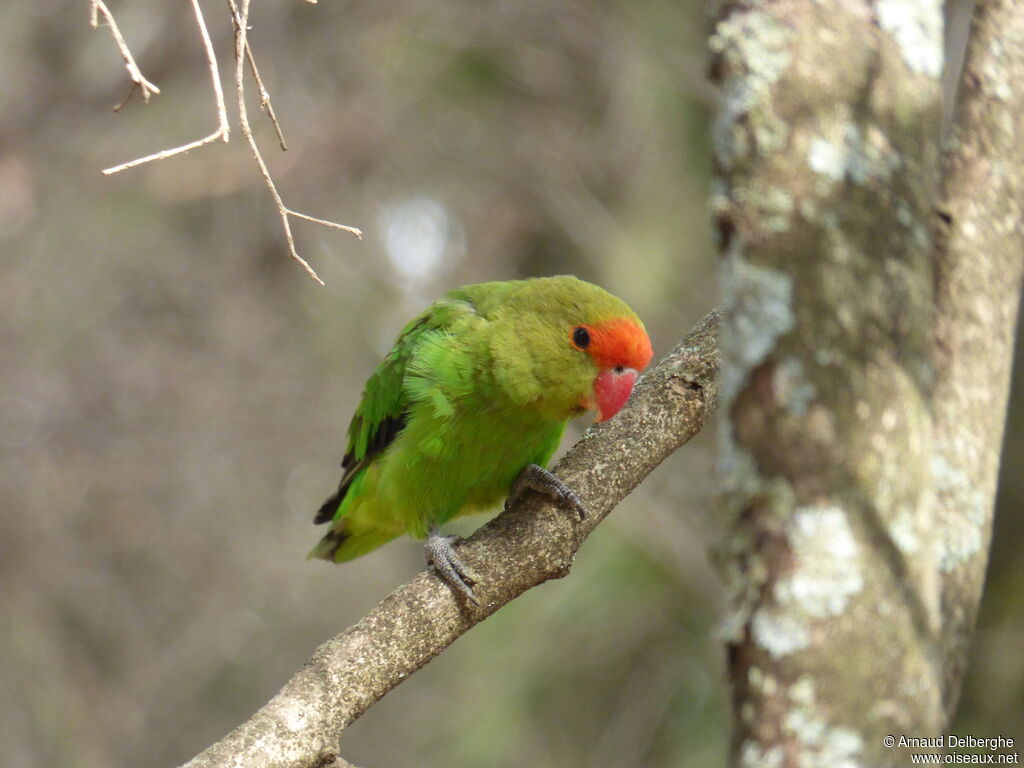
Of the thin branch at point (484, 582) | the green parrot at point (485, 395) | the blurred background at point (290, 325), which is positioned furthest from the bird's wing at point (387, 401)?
the blurred background at point (290, 325)

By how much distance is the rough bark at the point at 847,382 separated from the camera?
115cm

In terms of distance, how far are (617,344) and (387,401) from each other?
97 cm

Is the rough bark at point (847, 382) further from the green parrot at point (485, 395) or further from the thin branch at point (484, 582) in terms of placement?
the green parrot at point (485, 395)

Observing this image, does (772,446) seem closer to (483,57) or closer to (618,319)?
(618,319)

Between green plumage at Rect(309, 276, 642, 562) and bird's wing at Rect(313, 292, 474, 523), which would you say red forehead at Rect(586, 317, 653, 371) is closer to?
green plumage at Rect(309, 276, 642, 562)

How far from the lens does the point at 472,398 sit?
3076mm

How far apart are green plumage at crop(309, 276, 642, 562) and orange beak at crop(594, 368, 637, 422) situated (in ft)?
0.10

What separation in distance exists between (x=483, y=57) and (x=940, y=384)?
583cm

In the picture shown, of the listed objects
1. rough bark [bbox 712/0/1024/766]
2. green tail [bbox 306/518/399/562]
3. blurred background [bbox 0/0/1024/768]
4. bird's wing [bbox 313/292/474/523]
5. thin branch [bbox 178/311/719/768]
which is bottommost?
blurred background [bbox 0/0/1024/768]

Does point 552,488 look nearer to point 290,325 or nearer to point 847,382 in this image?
point 847,382

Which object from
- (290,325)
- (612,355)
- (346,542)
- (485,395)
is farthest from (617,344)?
(290,325)

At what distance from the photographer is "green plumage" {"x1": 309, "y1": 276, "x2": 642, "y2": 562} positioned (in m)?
2.96

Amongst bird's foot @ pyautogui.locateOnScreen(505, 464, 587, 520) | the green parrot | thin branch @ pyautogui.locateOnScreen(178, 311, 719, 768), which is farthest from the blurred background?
thin branch @ pyautogui.locateOnScreen(178, 311, 719, 768)

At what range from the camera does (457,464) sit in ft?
10.4
